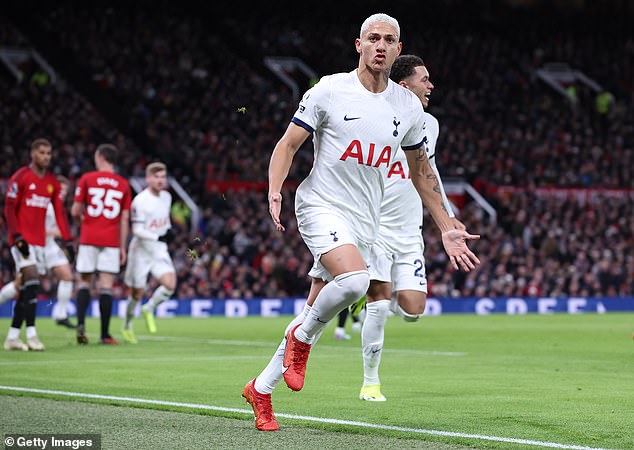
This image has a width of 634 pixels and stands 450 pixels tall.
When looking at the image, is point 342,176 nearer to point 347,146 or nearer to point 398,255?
point 347,146

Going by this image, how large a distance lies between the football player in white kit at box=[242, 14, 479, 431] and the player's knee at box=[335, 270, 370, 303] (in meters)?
0.01

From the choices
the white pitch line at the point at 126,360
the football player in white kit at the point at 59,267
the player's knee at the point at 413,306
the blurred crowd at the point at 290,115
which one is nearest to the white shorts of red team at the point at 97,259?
the football player in white kit at the point at 59,267

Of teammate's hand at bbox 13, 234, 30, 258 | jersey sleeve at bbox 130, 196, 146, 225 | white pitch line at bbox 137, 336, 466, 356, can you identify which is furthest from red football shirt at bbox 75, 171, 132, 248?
white pitch line at bbox 137, 336, 466, 356

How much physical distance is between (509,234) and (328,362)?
21.8 meters

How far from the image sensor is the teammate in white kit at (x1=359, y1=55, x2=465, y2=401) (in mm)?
8594

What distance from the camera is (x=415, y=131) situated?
7242 mm

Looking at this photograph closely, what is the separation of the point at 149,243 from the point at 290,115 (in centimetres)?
2064

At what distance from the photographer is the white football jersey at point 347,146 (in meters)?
6.93

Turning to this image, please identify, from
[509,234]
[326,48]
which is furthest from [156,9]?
[509,234]

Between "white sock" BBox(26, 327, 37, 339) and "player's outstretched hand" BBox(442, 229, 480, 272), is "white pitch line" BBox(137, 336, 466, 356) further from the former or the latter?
"player's outstretched hand" BBox(442, 229, 480, 272)

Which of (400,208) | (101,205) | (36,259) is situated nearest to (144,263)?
(101,205)

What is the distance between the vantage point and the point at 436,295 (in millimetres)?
29172

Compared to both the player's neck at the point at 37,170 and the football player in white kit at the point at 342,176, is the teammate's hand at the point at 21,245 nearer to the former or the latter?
the player's neck at the point at 37,170

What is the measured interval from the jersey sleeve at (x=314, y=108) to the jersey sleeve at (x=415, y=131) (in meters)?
0.60
